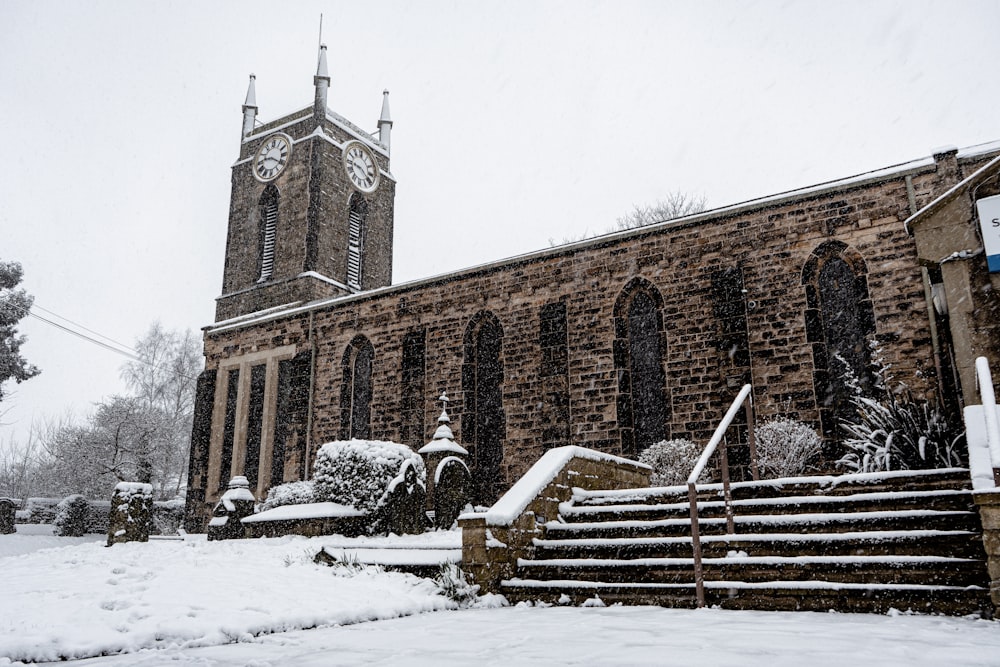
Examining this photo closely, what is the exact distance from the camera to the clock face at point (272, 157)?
83.5ft

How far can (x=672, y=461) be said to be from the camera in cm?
1242

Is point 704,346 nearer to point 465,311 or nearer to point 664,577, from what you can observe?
point 465,311

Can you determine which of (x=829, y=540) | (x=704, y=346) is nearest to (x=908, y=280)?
(x=704, y=346)

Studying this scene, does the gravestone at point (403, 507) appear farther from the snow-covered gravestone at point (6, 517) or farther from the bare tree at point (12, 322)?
the bare tree at point (12, 322)

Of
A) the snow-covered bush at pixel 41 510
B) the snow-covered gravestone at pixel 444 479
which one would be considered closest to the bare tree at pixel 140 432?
the snow-covered bush at pixel 41 510

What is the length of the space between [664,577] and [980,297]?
15.2 ft

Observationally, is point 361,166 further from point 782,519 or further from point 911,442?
point 782,519

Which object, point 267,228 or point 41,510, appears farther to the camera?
point 267,228

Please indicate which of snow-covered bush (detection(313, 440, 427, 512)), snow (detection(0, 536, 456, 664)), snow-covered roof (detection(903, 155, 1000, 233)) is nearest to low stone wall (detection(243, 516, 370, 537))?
snow-covered bush (detection(313, 440, 427, 512))

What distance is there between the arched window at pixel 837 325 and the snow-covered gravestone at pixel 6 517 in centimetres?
2086

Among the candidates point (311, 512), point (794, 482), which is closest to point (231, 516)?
point (311, 512)

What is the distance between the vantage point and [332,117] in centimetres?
2619

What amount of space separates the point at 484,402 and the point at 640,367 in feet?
12.3

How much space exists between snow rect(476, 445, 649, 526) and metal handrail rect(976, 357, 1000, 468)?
4068mm
